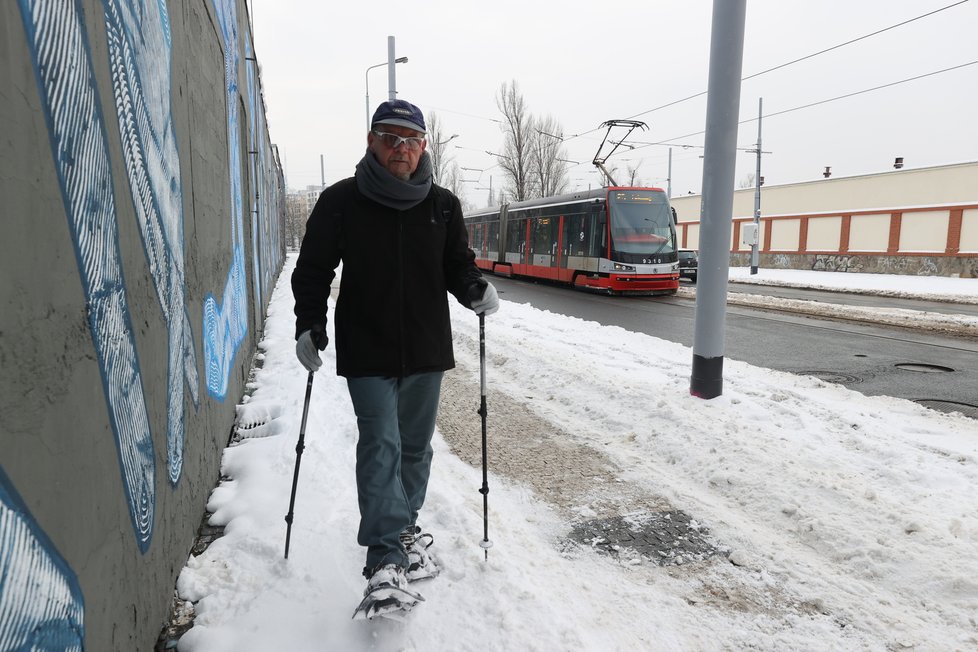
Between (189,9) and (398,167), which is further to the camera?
(189,9)

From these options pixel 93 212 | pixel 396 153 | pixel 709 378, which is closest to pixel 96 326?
pixel 93 212

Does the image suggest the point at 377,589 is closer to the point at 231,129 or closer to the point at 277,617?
the point at 277,617

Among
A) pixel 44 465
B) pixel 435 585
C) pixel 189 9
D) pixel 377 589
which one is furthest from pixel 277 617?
pixel 189 9

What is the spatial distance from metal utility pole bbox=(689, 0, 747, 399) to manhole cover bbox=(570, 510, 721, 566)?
2.42 meters

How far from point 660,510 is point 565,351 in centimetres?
453

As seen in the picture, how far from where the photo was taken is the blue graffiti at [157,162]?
2.13 metres

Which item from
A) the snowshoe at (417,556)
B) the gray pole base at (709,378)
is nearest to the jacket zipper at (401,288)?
the snowshoe at (417,556)

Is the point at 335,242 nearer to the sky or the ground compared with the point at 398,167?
nearer to the ground

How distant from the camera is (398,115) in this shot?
2.71 m

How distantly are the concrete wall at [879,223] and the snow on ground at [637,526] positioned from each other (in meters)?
23.5

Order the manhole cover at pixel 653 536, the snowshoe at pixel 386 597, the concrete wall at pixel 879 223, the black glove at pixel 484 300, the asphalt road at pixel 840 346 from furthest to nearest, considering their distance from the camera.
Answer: the concrete wall at pixel 879 223, the asphalt road at pixel 840 346, the manhole cover at pixel 653 536, the black glove at pixel 484 300, the snowshoe at pixel 386 597

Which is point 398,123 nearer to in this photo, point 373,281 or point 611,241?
point 373,281

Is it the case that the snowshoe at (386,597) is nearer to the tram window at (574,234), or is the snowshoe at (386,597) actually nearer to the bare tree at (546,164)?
the tram window at (574,234)

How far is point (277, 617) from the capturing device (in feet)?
8.33
